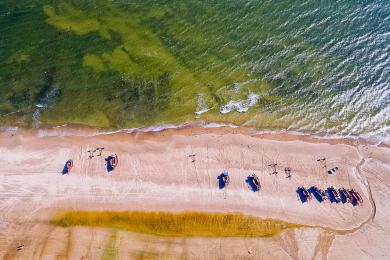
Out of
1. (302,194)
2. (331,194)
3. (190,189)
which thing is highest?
(190,189)

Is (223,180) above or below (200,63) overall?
below

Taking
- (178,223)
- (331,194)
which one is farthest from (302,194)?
(178,223)

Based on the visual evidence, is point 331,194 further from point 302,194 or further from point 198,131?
point 198,131

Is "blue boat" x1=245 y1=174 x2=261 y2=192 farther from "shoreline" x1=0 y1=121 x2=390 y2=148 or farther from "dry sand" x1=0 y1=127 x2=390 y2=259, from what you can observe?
"shoreline" x1=0 y1=121 x2=390 y2=148

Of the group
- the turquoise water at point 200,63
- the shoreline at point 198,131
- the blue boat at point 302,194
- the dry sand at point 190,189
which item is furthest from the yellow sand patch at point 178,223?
the turquoise water at point 200,63

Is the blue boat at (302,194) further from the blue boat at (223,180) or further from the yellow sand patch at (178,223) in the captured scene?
the blue boat at (223,180)

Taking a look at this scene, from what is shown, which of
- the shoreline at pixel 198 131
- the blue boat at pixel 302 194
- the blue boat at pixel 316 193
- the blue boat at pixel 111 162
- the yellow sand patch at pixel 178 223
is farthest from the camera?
the shoreline at pixel 198 131
